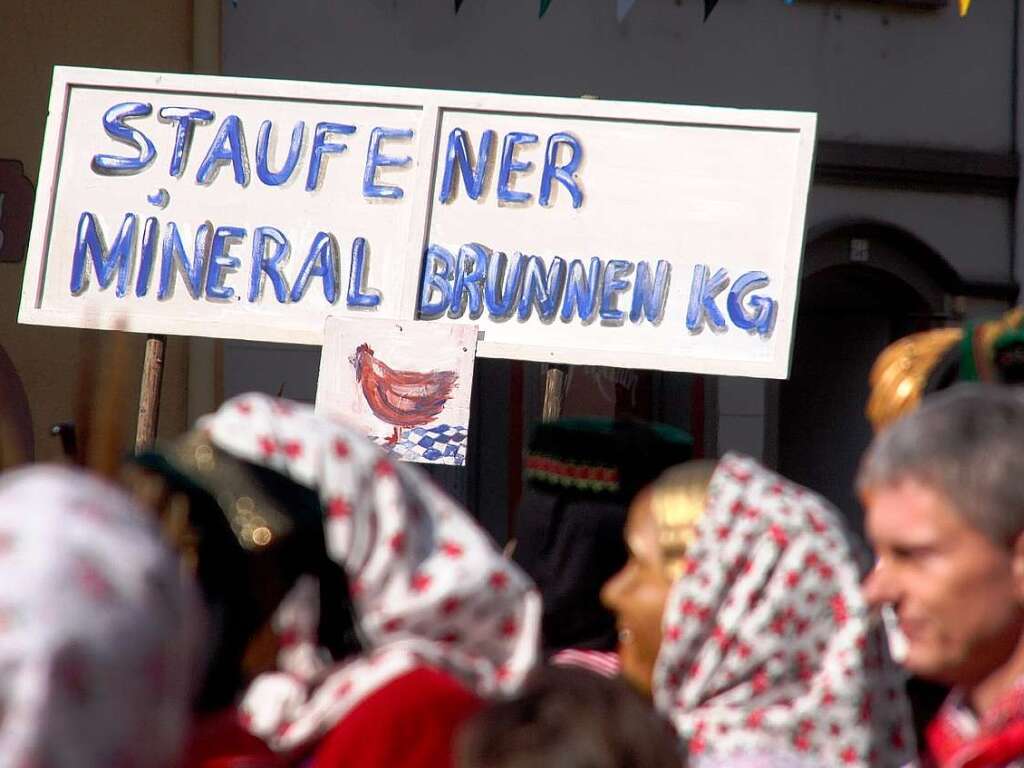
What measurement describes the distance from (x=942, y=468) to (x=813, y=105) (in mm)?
7804

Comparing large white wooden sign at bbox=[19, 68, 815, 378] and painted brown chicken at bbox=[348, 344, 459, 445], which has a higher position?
large white wooden sign at bbox=[19, 68, 815, 378]

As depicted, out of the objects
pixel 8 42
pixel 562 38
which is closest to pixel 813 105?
pixel 562 38

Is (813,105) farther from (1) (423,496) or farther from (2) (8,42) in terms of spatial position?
(1) (423,496)

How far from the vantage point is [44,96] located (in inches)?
320

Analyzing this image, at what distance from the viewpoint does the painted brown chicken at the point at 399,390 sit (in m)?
4.67

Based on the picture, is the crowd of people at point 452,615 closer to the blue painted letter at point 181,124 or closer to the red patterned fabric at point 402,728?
the red patterned fabric at point 402,728

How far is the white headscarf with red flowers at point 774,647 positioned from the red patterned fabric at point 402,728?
55 cm

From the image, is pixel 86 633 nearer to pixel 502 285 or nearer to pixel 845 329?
pixel 502 285

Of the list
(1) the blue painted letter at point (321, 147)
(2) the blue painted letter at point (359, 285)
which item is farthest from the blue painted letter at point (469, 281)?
(1) the blue painted letter at point (321, 147)

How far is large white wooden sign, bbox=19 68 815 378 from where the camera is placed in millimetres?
4672

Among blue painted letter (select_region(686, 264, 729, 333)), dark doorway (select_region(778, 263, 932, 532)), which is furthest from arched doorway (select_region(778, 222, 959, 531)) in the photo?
blue painted letter (select_region(686, 264, 729, 333))

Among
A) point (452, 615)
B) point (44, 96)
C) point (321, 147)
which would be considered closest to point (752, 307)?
point (321, 147)

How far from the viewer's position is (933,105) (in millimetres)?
9664

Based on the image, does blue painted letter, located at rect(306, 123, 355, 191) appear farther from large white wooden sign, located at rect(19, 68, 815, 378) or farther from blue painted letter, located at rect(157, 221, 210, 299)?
blue painted letter, located at rect(157, 221, 210, 299)
